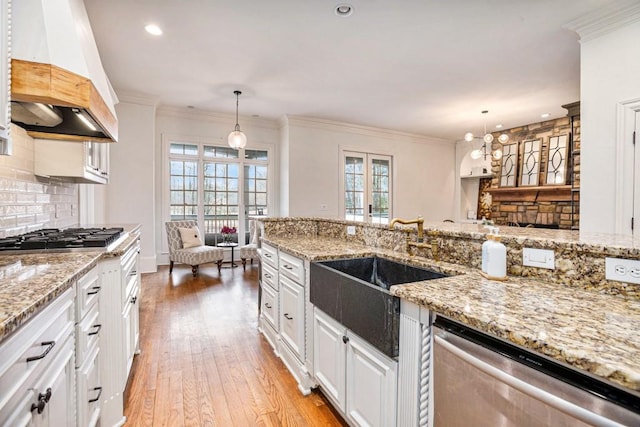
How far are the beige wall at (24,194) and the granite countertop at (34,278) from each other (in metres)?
0.52

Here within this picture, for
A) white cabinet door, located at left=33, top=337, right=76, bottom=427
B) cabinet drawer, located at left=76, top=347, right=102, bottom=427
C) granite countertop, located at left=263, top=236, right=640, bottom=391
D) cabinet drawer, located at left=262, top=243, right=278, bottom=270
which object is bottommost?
cabinet drawer, located at left=76, top=347, right=102, bottom=427

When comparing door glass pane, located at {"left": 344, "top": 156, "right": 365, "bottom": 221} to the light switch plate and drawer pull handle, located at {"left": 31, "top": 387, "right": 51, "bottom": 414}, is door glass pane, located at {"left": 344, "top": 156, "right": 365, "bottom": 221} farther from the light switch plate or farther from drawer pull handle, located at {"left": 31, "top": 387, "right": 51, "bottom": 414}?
drawer pull handle, located at {"left": 31, "top": 387, "right": 51, "bottom": 414}

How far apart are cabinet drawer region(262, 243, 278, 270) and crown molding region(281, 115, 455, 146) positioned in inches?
156

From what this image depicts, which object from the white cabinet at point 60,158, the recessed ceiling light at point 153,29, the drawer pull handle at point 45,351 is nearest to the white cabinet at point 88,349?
the drawer pull handle at point 45,351

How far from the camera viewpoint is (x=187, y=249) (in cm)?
501

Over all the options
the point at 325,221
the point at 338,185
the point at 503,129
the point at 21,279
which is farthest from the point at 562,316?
the point at 503,129

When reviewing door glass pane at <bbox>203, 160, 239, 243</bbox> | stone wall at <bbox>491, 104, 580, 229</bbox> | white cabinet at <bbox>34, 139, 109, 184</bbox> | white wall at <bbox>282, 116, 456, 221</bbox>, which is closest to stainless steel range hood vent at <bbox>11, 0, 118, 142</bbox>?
white cabinet at <bbox>34, 139, 109, 184</bbox>

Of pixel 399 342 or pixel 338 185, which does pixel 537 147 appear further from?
pixel 399 342

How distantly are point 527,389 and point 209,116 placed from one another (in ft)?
20.4

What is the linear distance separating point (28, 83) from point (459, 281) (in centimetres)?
195

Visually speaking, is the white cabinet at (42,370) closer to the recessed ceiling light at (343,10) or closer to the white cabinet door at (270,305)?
the white cabinet door at (270,305)

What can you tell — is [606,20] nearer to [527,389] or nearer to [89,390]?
[527,389]

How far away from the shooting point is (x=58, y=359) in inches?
42.8

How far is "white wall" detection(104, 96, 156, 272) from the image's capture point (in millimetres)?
4887
